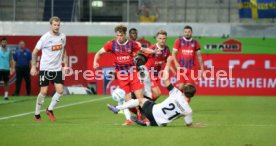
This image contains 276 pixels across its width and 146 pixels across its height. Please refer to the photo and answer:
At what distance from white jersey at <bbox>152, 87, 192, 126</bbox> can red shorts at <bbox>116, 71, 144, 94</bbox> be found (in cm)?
167

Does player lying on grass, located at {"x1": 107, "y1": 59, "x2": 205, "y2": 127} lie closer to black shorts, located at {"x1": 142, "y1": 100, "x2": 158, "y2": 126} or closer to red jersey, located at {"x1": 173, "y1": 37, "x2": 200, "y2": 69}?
black shorts, located at {"x1": 142, "y1": 100, "x2": 158, "y2": 126}

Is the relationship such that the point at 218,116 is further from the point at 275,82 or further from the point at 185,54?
the point at 275,82

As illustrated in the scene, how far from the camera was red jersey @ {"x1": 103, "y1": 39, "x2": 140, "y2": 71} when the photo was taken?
1534 centimetres

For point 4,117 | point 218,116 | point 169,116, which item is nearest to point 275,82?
point 218,116

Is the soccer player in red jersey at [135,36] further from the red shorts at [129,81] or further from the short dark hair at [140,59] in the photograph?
the red shorts at [129,81]

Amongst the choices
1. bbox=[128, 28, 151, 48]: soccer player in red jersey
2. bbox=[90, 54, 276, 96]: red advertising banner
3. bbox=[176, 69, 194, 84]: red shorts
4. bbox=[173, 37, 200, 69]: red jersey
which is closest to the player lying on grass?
bbox=[128, 28, 151, 48]: soccer player in red jersey

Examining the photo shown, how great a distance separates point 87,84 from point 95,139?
19.1 metres

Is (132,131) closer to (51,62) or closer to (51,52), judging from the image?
(51,62)

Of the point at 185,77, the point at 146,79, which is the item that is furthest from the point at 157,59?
the point at 185,77

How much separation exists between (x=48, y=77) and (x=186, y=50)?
5.41m

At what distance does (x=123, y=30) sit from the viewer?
49.6 feet

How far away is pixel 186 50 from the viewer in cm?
2078

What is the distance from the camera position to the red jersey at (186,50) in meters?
20.7

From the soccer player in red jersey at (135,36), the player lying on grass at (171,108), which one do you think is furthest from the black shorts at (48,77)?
the player lying on grass at (171,108)
